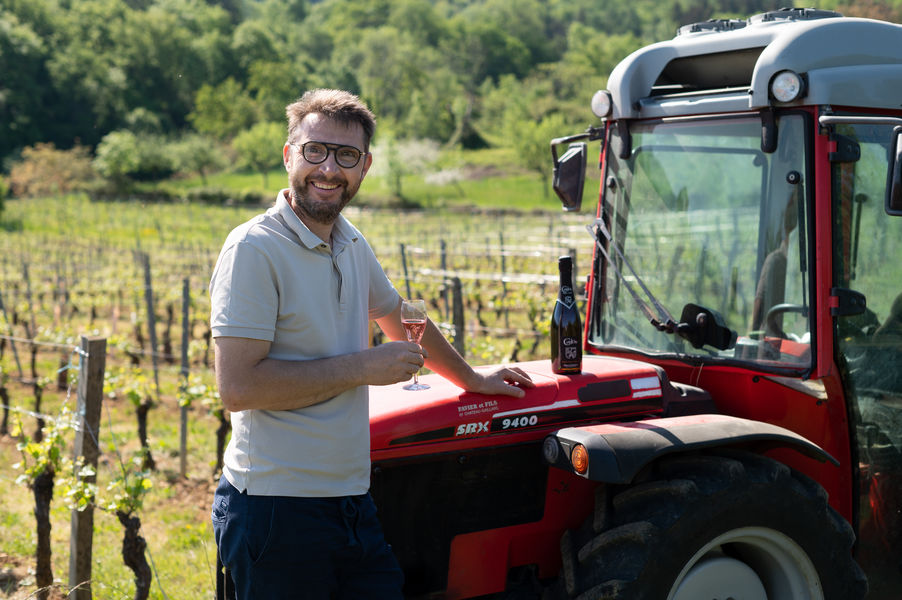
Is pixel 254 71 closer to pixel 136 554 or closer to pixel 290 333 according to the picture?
pixel 136 554

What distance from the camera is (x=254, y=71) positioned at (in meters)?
97.8

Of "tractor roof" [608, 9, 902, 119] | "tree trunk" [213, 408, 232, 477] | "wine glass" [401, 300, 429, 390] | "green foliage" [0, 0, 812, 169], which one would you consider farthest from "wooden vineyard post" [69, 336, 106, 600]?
"green foliage" [0, 0, 812, 169]

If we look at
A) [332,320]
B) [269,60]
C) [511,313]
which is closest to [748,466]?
[332,320]

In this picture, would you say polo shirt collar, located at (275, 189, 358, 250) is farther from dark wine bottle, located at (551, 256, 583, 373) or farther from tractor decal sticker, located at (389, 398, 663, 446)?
dark wine bottle, located at (551, 256, 583, 373)

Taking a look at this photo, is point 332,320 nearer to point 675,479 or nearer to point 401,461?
point 401,461

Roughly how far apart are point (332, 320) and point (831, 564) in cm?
179

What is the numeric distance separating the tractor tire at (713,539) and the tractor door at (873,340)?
400mm

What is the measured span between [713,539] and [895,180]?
3.84 ft

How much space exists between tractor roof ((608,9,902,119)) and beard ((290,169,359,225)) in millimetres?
1450

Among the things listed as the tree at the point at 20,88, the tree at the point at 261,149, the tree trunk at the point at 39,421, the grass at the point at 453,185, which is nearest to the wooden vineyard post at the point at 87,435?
the tree trunk at the point at 39,421

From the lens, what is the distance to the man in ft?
6.93

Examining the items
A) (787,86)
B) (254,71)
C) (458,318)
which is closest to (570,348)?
Answer: (787,86)

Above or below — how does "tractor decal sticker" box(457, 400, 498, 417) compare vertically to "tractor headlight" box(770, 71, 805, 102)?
below

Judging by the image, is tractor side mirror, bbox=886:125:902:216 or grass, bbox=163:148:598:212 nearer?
tractor side mirror, bbox=886:125:902:216
